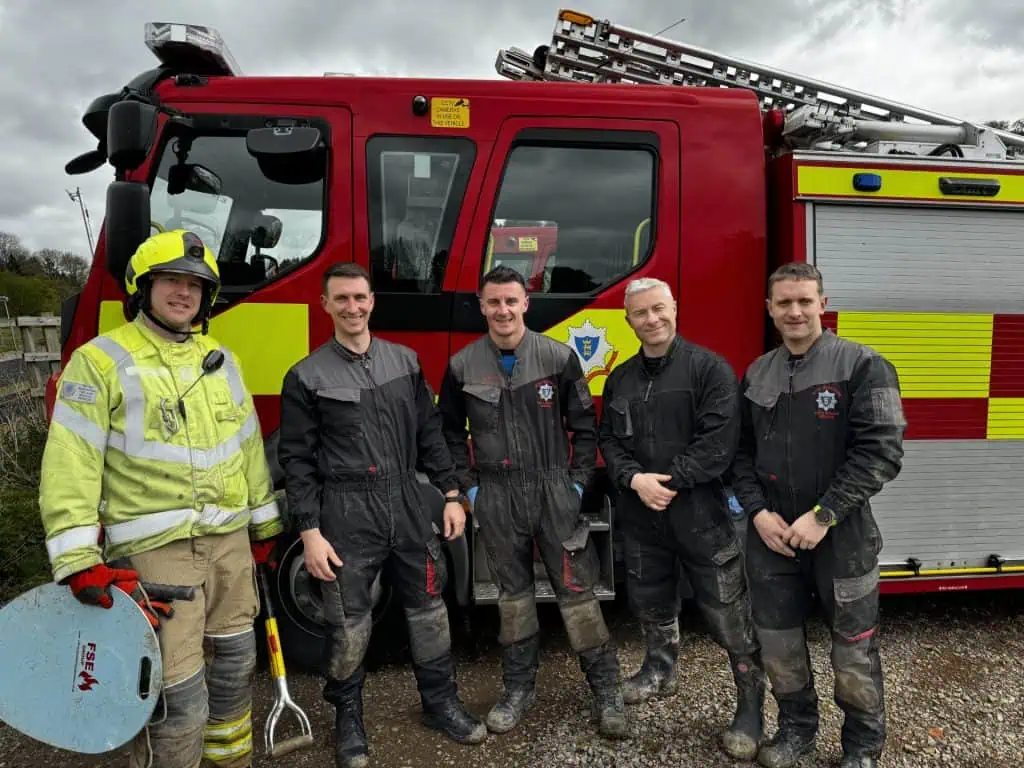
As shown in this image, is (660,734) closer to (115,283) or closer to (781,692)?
(781,692)

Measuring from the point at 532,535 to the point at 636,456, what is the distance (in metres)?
0.49

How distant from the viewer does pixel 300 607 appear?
2818 mm

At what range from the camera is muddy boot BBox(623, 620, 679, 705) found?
8.84 feet

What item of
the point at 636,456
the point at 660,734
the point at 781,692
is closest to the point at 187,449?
the point at 636,456

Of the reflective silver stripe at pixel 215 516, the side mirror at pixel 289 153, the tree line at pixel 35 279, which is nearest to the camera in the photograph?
the reflective silver stripe at pixel 215 516

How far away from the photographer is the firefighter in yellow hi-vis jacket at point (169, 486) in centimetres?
187

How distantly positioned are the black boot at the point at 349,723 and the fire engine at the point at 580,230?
1.64 ft

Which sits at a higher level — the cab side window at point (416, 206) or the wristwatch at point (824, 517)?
the cab side window at point (416, 206)

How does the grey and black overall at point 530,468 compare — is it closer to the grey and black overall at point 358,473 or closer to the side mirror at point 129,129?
the grey and black overall at point 358,473

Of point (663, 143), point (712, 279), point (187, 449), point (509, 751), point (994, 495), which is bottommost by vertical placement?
point (509, 751)

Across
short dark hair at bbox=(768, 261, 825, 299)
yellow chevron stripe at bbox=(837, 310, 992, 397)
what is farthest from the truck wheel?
yellow chevron stripe at bbox=(837, 310, 992, 397)

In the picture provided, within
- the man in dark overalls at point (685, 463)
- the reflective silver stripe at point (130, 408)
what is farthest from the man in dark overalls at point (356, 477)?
the man in dark overalls at point (685, 463)

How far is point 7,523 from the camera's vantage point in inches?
173

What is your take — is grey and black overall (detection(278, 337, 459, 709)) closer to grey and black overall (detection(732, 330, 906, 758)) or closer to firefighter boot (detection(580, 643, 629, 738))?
firefighter boot (detection(580, 643, 629, 738))
